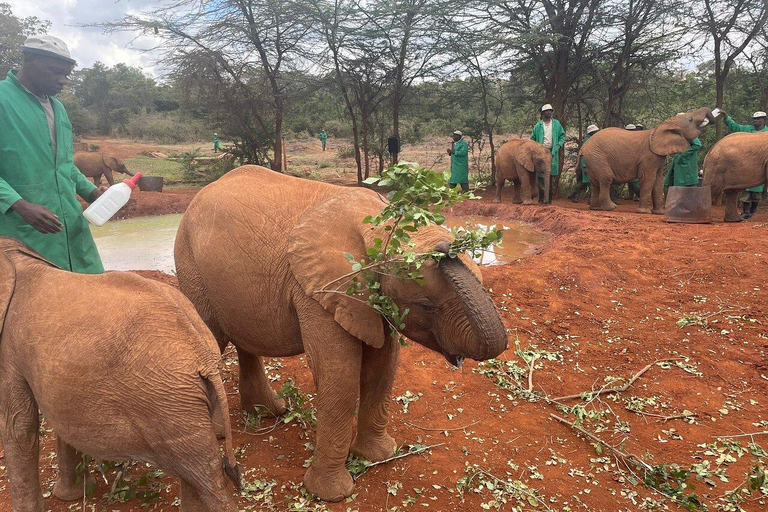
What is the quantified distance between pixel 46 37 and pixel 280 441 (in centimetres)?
310

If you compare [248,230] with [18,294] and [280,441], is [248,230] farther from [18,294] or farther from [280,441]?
[280,441]

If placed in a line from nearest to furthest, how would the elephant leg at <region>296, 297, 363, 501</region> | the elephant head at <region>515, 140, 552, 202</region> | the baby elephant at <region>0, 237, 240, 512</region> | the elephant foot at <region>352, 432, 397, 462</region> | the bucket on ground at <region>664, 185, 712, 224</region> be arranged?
the baby elephant at <region>0, 237, 240, 512</region> < the elephant leg at <region>296, 297, 363, 501</region> < the elephant foot at <region>352, 432, 397, 462</region> < the bucket on ground at <region>664, 185, 712, 224</region> < the elephant head at <region>515, 140, 552, 202</region>

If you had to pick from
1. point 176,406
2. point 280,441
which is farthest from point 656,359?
point 176,406

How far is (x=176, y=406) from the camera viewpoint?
6.47 ft

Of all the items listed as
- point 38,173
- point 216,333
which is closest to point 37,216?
point 38,173

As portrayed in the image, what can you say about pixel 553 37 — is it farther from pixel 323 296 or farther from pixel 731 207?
pixel 323 296

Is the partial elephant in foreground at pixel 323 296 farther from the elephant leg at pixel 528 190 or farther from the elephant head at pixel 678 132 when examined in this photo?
the elephant leg at pixel 528 190

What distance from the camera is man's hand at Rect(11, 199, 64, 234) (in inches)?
105

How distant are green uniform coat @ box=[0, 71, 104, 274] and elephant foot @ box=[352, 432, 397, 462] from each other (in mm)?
2263

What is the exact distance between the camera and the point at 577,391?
430 centimetres

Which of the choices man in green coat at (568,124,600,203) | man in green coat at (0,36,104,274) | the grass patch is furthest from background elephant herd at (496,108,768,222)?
the grass patch

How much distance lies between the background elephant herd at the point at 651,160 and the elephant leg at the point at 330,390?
34.5ft

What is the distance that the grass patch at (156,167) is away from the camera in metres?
22.1

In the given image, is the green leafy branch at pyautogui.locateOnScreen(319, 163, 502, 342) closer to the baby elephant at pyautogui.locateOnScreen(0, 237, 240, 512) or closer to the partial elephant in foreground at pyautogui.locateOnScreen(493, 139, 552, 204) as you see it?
the baby elephant at pyautogui.locateOnScreen(0, 237, 240, 512)
